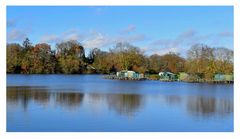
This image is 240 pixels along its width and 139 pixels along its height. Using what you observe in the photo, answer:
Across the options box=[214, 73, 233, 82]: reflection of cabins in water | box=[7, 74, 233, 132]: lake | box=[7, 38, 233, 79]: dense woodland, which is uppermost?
box=[7, 38, 233, 79]: dense woodland

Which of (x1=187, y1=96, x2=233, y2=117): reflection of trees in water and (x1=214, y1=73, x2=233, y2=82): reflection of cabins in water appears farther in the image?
(x1=214, y1=73, x2=233, y2=82): reflection of cabins in water

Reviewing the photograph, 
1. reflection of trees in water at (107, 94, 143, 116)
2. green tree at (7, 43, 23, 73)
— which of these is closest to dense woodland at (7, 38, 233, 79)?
green tree at (7, 43, 23, 73)

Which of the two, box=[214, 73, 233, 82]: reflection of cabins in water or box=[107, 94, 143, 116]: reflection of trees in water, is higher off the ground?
box=[214, 73, 233, 82]: reflection of cabins in water

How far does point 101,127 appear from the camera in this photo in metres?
8.07

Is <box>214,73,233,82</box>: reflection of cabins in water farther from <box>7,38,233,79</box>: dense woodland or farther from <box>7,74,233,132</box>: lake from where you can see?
<box>7,74,233,132</box>: lake

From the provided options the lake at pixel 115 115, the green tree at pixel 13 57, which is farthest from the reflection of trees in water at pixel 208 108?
the green tree at pixel 13 57

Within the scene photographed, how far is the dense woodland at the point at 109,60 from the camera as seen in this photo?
26453mm

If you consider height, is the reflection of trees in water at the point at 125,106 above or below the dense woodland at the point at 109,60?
below

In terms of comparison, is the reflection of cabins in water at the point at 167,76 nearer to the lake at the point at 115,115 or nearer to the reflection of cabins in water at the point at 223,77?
the reflection of cabins in water at the point at 223,77

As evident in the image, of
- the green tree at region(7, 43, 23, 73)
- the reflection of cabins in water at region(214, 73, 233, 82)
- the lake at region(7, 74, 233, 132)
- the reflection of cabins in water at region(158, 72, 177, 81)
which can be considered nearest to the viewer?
the lake at region(7, 74, 233, 132)

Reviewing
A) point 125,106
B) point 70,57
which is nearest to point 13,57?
point 70,57

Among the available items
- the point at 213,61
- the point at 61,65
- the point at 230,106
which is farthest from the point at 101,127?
the point at 61,65

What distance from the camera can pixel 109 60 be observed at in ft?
101

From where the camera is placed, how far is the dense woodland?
86.8 ft
